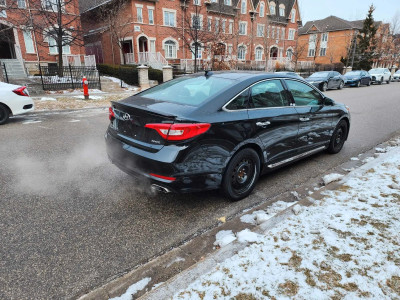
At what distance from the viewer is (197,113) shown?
292 centimetres

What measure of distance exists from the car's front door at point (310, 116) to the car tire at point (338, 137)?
0.41 m

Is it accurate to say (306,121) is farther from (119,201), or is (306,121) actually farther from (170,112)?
(119,201)

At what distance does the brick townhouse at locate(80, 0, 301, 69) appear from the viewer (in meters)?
26.7

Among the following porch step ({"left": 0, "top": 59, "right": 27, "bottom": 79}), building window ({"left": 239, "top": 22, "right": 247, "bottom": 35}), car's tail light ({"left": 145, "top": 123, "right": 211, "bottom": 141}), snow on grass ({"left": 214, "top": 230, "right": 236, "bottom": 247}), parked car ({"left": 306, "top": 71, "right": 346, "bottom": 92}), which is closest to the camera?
snow on grass ({"left": 214, "top": 230, "right": 236, "bottom": 247})

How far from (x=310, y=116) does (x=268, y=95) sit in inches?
40.7

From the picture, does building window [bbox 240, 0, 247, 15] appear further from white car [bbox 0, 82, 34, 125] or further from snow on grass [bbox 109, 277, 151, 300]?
snow on grass [bbox 109, 277, 151, 300]

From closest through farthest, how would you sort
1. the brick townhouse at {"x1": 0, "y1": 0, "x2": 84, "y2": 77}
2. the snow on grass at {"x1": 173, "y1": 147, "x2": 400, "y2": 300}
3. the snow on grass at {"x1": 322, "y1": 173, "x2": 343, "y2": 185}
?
the snow on grass at {"x1": 173, "y1": 147, "x2": 400, "y2": 300}
the snow on grass at {"x1": 322, "y1": 173, "x2": 343, "y2": 185}
the brick townhouse at {"x1": 0, "y1": 0, "x2": 84, "y2": 77}

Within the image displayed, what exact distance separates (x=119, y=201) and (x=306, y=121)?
3.02 metres

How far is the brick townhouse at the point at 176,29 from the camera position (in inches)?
1051

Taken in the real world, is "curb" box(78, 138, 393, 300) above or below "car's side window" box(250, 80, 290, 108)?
below

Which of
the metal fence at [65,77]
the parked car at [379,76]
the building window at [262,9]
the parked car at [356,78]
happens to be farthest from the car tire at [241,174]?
the building window at [262,9]

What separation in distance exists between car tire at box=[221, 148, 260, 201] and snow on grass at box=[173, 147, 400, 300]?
813mm

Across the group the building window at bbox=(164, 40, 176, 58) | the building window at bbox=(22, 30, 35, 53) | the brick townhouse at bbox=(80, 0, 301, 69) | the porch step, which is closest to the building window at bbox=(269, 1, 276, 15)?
the brick townhouse at bbox=(80, 0, 301, 69)

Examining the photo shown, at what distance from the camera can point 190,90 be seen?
11.7ft
